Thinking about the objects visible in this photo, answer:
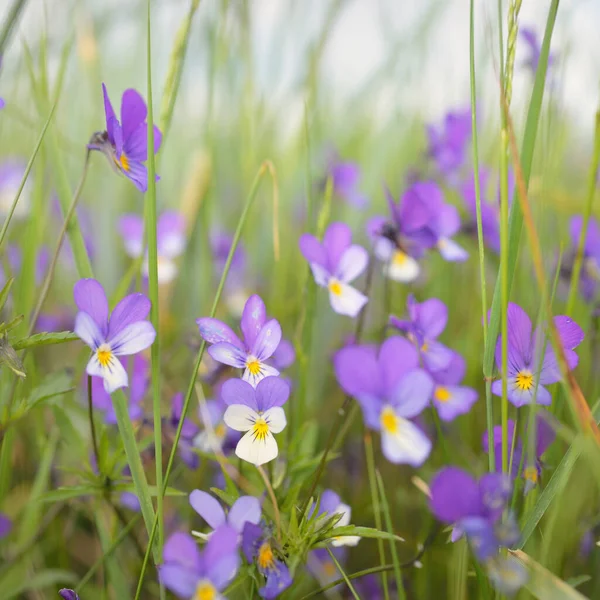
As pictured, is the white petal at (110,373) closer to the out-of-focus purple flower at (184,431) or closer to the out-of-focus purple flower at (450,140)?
the out-of-focus purple flower at (184,431)

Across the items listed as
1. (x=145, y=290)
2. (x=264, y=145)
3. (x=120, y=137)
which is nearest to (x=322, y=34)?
(x=264, y=145)

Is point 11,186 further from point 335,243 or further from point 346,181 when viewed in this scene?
point 335,243

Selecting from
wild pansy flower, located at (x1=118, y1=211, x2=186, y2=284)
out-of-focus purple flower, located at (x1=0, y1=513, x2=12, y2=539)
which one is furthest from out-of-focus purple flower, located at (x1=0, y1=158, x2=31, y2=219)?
out-of-focus purple flower, located at (x1=0, y1=513, x2=12, y2=539)

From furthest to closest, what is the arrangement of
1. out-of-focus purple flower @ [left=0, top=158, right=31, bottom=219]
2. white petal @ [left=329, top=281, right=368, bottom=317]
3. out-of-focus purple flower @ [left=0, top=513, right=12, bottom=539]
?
out-of-focus purple flower @ [left=0, top=158, right=31, bottom=219] < out-of-focus purple flower @ [left=0, top=513, right=12, bottom=539] < white petal @ [left=329, top=281, right=368, bottom=317]

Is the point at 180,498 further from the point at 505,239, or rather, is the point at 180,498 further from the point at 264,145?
the point at 264,145

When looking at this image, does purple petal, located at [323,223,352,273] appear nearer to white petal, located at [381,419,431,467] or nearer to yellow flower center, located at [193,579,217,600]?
white petal, located at [381,419,431,467]

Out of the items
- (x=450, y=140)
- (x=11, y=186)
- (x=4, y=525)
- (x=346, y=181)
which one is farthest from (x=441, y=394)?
(x=11, y=186)

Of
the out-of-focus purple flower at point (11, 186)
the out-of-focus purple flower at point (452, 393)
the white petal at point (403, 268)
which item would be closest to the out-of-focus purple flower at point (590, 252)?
the white petal at point (403, 268)
